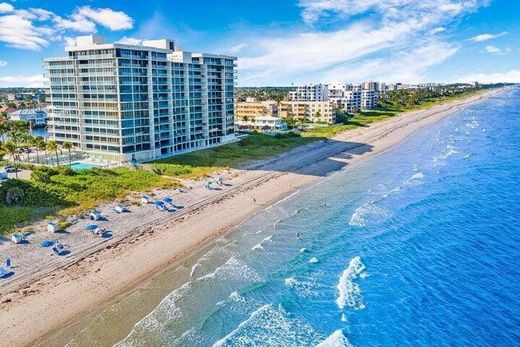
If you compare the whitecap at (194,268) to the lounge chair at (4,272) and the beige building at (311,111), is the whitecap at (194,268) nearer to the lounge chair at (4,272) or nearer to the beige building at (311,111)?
the lounge chair at (4,272)

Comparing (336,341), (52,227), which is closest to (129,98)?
(52,227)

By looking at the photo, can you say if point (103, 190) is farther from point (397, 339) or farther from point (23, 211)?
point (397, 339)

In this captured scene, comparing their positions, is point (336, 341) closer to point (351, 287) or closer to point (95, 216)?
point (351, 287)

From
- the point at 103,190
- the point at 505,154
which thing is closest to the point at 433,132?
the point at 505,154

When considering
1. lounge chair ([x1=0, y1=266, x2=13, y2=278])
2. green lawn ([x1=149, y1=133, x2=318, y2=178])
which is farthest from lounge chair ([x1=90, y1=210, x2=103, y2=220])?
green lawn ([x1=149, y1=133, x2=318, y2=178])

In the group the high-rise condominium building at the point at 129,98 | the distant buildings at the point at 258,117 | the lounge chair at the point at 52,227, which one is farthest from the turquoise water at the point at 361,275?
the distant buildings at the point at 258,117
